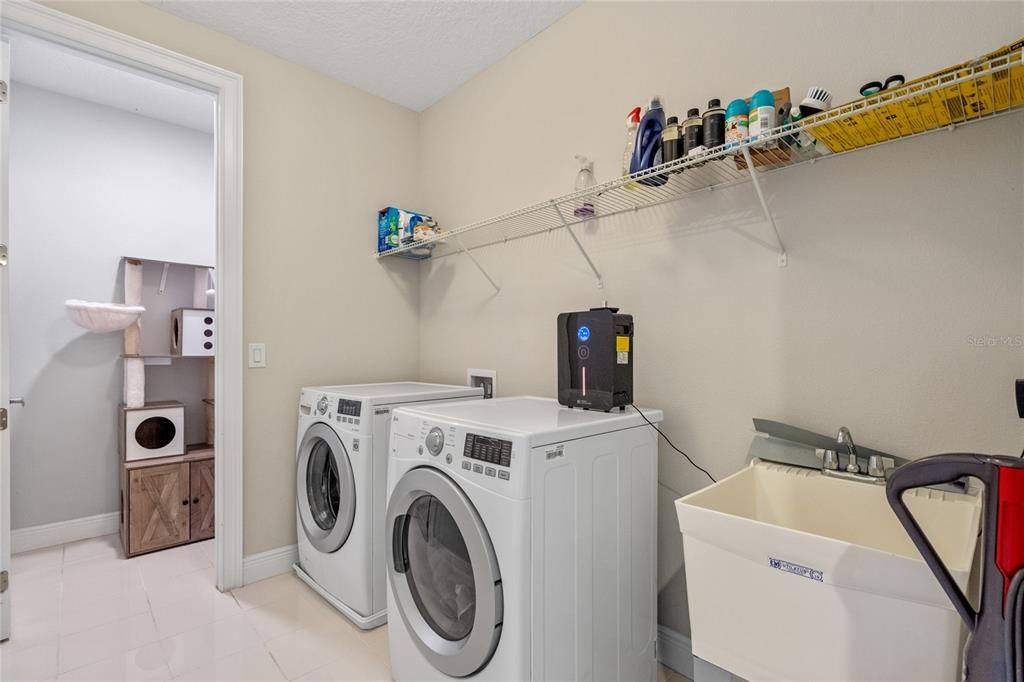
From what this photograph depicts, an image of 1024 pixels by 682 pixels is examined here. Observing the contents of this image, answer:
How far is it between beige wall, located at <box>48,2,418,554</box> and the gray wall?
123 centimetres

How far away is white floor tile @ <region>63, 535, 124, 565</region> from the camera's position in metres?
2.50

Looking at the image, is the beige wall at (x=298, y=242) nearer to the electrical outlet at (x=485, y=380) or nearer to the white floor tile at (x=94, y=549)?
the electrical outlet at (x=485, y=380)

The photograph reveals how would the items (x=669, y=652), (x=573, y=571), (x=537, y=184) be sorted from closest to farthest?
1. (x=573, y=571)
2. (x=669, y=652)
3. (x=537, y=184)

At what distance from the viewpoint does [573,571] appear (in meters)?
1.26

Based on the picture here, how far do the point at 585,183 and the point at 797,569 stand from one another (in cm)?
149

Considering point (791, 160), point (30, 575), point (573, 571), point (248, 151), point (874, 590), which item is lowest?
point (30, 575)

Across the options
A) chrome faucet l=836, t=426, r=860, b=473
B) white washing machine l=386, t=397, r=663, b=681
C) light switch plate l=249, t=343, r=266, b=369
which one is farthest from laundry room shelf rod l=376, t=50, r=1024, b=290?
light switch plate l=249, t=343, r=266, b=369

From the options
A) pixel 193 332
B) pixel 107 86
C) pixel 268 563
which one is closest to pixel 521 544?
pixel 268 563

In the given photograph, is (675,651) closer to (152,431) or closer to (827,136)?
(827,136)

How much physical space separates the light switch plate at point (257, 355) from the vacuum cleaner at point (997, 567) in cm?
242

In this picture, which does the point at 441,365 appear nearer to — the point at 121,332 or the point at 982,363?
the point at 121,332

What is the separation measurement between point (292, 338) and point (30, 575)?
165cm

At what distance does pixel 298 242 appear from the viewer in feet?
8.01

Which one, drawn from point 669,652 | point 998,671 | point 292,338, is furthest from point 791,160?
point 292,338
